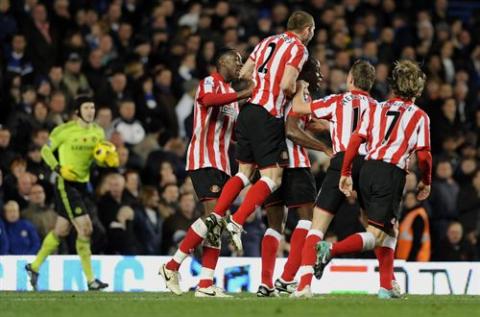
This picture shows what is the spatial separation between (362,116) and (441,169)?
774 cm

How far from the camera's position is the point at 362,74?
538 inches

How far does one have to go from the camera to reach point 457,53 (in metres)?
24.8

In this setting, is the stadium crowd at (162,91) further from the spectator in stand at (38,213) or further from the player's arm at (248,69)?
the player's arm at (248,69)

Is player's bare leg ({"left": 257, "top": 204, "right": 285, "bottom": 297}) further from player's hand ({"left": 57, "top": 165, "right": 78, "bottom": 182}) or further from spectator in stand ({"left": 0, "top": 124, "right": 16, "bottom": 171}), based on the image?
spectator in stand ({"left": 0, "top": 124, "right": 16, "bottom": 171})

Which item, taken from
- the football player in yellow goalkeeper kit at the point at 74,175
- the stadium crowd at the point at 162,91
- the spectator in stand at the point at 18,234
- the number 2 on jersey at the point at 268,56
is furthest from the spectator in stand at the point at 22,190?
the number 2 on jersey at the point at 268,56

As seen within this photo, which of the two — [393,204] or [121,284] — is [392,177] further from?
[121,284]

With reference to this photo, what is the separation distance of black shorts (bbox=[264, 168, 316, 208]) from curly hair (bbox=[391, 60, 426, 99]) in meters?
1.15

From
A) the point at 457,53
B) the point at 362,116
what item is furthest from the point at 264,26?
the point at 362,116

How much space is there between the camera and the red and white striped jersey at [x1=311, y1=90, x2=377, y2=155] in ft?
44.5

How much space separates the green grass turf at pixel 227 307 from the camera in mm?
11492

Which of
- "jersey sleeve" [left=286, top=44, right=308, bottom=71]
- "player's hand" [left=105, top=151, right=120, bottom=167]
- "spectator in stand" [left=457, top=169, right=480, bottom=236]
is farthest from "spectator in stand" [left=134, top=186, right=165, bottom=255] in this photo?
"jersey sleeve" [left=286, top=44, right=308, bottom=71]

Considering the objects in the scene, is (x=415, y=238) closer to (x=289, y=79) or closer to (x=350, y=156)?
(x=289, y=79)

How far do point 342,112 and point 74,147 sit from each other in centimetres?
443

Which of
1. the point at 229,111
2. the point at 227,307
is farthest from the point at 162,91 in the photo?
the point at 227,307
